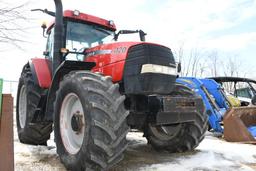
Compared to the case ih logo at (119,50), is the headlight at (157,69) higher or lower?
lower

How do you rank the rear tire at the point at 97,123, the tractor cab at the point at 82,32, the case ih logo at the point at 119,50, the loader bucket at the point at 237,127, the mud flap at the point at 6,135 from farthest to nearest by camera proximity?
the loader bucket at the point at 237,127 < the tractor cab at the point at 82,32 < the case ih logo at the point at 119,50 < the rear tire at the point at 97,123 < the mud flap at the point at 6,135

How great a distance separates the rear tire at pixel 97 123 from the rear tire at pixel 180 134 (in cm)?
137

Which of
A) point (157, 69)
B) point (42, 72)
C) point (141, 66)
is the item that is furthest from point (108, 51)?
point (42, 72)

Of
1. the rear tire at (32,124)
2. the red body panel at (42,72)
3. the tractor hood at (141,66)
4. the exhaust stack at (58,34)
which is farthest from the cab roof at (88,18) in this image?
the rear tire at (32,124)

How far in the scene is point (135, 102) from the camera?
457 centimetres

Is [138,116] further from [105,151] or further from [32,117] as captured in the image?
[32,117]

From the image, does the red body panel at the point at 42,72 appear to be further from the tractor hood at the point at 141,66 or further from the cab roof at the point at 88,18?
the tractor hood at the point at 141,66

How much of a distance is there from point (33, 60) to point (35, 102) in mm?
805

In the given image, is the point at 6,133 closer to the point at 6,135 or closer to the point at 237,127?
the point at 6,135

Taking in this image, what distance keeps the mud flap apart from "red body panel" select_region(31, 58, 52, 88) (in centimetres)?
221

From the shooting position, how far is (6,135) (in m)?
3.10

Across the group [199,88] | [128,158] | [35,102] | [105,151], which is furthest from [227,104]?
[105,151]

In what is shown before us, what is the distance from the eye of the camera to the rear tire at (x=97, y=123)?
3418mm

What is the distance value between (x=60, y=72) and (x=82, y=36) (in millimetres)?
1188
